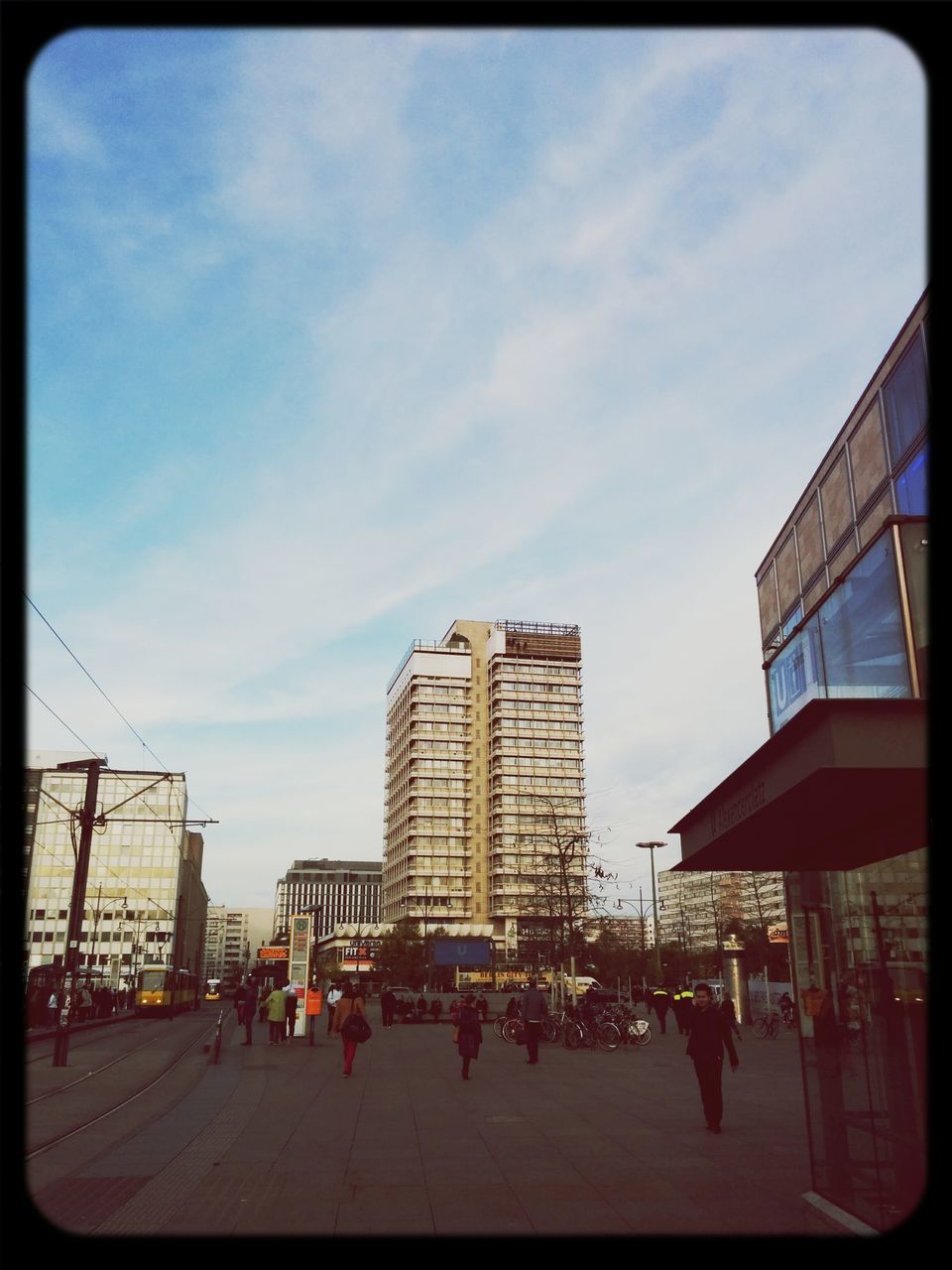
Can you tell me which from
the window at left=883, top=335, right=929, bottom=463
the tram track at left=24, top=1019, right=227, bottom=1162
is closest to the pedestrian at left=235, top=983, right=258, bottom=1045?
the tram track at left=24, top=1019, right=227, bottom=1162

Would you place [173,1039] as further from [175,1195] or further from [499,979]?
[499,979]

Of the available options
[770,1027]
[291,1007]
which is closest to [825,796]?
[291,1007]

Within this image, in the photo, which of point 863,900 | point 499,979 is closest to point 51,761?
point 499,979

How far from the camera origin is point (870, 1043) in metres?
7.77

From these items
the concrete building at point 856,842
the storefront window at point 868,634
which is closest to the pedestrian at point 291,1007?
the concrete building at point 856,842

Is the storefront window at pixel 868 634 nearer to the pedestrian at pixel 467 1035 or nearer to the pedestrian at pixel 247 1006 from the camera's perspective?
the pedestrian at pixel 467 1035

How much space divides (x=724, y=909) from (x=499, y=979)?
3420cm

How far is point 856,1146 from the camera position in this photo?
7848 mm

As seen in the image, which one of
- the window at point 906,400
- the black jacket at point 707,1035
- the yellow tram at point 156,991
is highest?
the window at point 906,400

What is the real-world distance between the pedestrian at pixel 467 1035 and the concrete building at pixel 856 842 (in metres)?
8.53

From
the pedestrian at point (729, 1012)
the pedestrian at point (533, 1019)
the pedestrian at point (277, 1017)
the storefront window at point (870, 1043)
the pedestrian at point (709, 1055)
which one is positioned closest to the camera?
the storefront window at point (870, 1043)

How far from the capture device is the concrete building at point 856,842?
277 inches

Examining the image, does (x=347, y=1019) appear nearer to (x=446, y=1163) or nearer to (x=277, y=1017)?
(x=277, y=1017)

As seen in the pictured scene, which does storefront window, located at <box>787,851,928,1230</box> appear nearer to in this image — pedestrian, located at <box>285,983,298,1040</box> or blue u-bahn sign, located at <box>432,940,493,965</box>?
pedestrian, located at <box>285,983,298,1040</box>
